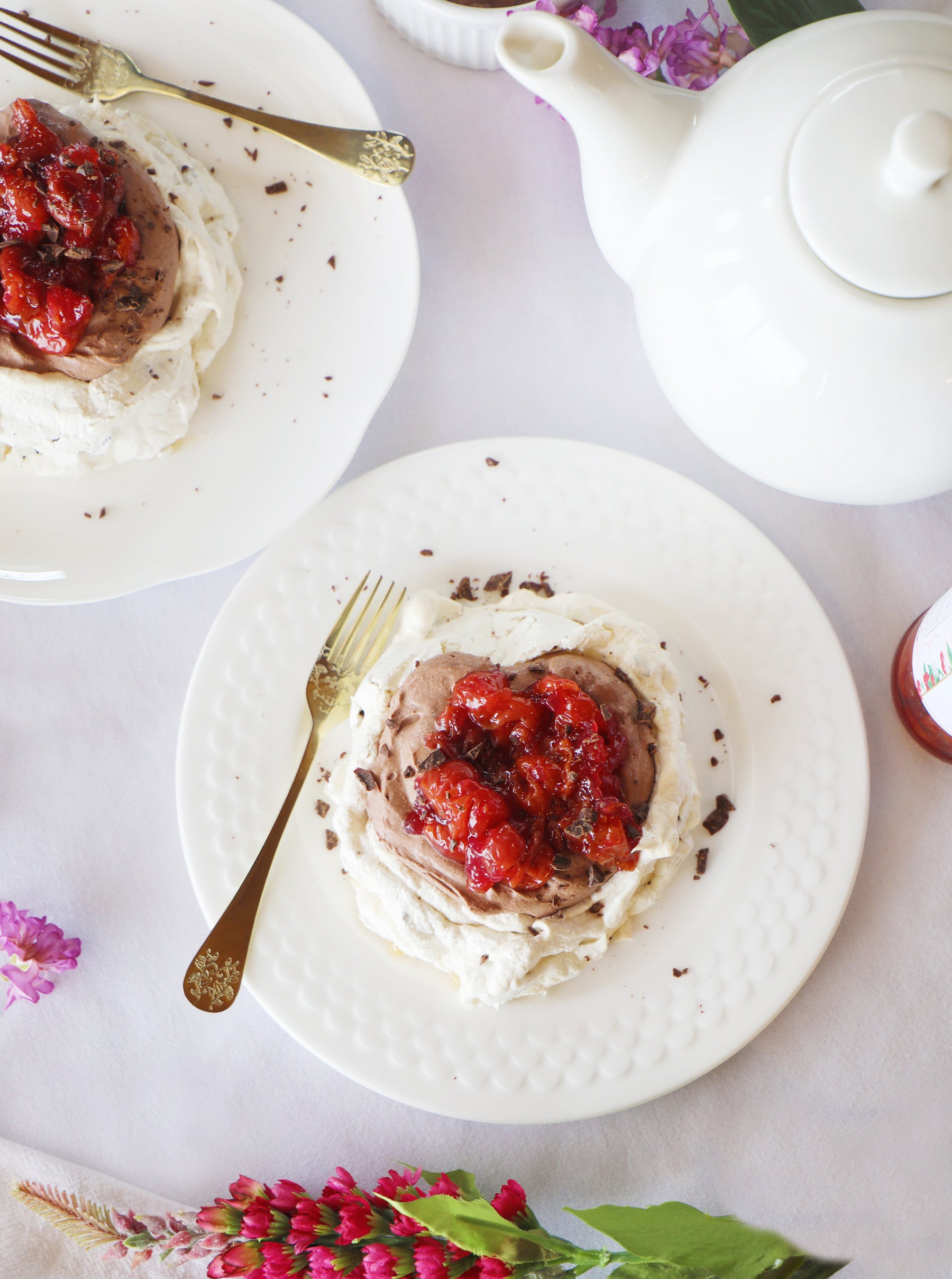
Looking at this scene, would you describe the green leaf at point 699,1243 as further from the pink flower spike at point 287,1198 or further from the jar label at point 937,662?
the jar label at point 937,662

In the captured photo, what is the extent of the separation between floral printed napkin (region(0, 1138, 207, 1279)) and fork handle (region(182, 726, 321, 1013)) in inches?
20.8

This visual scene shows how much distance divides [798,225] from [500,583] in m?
0.82

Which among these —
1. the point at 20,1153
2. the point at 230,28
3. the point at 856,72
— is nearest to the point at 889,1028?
the point at 856,72

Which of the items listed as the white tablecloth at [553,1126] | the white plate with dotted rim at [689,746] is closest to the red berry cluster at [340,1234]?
the white tablecloth at [553,1126]

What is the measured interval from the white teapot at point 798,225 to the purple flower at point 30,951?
5.22 ft

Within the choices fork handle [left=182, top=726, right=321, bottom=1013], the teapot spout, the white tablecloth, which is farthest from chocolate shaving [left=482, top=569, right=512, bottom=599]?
the teapot spout

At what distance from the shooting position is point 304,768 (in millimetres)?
1676

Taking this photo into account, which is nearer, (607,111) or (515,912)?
(607,111)

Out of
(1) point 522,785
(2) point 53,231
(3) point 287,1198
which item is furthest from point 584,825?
(2) point 53,231

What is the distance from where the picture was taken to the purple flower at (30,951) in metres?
1.78

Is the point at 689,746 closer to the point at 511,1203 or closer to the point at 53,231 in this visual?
the point at 511,1203

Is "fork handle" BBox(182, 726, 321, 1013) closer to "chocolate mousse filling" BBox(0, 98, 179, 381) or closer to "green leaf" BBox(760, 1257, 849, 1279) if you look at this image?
"chocolate mousse filling" BBox(0, 98, 179, 381)

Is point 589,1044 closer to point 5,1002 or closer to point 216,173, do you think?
point 5,1002

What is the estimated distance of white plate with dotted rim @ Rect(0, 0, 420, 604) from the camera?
5.37ft
